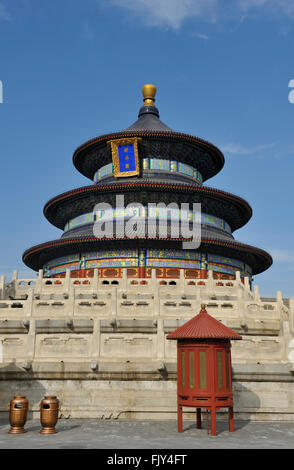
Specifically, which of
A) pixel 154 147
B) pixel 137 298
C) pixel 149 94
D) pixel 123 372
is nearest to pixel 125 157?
pixel 154 147

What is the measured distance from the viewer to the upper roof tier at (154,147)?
38625mm

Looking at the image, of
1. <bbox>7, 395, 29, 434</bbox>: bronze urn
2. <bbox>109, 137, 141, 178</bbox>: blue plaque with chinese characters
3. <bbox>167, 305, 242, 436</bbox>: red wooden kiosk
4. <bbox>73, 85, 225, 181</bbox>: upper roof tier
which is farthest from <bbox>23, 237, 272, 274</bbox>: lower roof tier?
<bbox>7, 395, 29, 434</bbox>: bronze urn

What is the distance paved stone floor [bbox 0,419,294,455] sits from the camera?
10031mm

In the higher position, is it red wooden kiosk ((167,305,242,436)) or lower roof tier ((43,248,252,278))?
lower roof tier ((43,248,252,278))

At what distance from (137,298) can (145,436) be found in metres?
9.34

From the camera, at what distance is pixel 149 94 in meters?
46.1

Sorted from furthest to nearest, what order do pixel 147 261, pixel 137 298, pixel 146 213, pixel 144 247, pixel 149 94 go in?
pixel 149 94, pixel 146 213, pixel 144 247, pixel 147 261, pixel 137 298

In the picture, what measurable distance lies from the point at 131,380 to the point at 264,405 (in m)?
4.05

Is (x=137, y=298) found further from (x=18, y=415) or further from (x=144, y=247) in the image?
(x=144, y=247)

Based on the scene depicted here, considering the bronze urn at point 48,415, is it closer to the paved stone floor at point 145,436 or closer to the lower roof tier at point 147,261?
the paved stone floor at point 145,436

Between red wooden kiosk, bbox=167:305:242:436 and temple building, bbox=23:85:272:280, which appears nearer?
red wooden kiosk, bbox=167:305:242:436

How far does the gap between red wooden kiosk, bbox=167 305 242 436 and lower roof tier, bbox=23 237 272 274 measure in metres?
20.8

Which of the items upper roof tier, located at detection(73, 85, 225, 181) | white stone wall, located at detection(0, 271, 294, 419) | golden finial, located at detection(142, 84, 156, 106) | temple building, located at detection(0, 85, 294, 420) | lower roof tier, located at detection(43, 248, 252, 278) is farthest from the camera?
golden finial, located at detection(142, 84, 156, 106)

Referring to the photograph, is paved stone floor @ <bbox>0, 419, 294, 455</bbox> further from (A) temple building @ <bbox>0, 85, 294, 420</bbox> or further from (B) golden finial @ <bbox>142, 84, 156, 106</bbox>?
(B) golden finial @ <bbox>142, 84, 156, 106</bbox>
